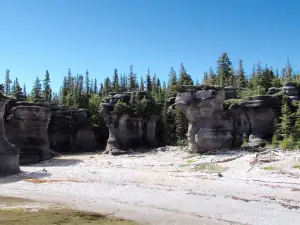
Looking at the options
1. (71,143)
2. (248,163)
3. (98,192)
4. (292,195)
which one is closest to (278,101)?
(248,163)

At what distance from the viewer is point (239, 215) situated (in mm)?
14312

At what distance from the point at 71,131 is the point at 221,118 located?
30759 mm

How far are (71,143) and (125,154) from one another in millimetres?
16225

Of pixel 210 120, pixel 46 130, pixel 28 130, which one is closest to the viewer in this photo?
pixel 210 120

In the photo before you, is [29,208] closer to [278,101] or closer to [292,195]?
[292,195]

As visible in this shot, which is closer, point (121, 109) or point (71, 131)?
point (121, 109)

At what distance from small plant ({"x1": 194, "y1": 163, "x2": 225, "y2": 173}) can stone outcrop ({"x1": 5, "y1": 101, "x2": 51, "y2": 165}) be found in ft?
69.0

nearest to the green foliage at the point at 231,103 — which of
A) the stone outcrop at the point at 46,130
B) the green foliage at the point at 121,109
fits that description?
the green foliage at the point at 121,109

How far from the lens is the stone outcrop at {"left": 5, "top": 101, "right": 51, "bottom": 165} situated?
39344mm

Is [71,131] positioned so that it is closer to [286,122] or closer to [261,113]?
[261,113]

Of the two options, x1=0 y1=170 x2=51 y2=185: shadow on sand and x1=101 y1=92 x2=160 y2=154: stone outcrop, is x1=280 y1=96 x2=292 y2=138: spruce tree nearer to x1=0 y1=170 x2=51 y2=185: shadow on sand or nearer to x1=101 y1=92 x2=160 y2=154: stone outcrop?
x1=101 y1=92 x2=160 y2=154: stone outcrop

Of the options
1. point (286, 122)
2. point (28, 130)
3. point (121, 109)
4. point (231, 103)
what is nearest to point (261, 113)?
point (231, 103)

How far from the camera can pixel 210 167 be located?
27781 millimetres

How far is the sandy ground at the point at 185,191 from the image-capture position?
14.7 meters
